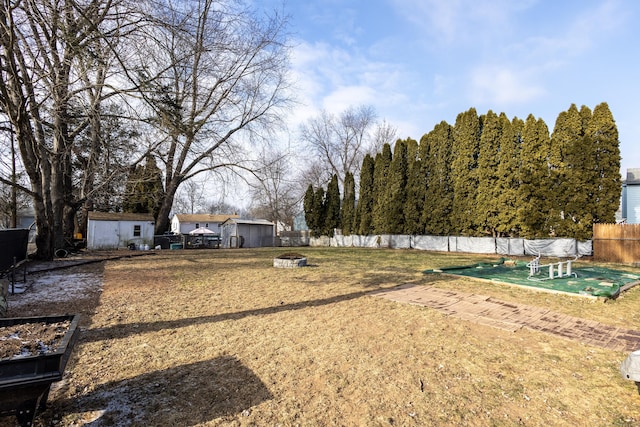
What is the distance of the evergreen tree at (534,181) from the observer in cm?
1692

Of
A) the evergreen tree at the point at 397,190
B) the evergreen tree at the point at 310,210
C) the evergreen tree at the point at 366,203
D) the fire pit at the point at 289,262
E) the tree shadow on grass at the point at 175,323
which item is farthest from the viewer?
the evergreen tree at the point at 310,210

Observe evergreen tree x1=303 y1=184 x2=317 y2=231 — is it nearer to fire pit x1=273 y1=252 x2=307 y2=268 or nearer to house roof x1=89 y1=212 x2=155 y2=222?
house roof x1=89 y1=212 x2=155 y2=222

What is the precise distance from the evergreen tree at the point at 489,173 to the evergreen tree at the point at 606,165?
4.51m

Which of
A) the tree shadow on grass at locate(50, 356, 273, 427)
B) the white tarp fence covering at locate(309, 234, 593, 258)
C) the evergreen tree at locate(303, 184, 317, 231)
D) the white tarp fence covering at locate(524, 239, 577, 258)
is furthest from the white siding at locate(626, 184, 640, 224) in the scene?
the tree shadow on grass at locate(50, 356, 273, 427)

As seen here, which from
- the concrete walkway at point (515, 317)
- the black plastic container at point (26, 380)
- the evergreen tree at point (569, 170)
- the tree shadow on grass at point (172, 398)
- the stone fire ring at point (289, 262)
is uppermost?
the evergreen tree at point (569, 170)

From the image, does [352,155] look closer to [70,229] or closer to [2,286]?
[70,229]

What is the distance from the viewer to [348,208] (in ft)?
97.5

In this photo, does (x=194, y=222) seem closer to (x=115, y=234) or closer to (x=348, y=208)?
(x=115, y=234)

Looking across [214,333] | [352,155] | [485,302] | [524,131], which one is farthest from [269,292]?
A: [352,155]

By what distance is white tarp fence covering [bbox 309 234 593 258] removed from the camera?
52.2ft

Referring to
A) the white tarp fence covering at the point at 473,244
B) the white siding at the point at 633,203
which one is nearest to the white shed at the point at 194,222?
the white tarp fence covering at the point at 473,244

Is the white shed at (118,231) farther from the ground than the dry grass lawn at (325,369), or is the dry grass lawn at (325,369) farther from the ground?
the white shed at (118,231)

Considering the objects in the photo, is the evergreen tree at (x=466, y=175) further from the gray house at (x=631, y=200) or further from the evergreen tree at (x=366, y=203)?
the gray house at (x=631, y=200)

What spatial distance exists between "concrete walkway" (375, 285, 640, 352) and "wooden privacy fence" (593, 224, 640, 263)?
39.3 ft
